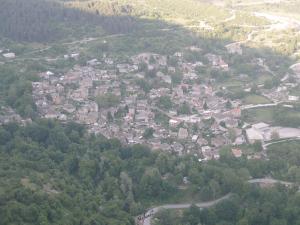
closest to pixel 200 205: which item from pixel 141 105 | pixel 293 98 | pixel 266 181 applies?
pixel 266 181

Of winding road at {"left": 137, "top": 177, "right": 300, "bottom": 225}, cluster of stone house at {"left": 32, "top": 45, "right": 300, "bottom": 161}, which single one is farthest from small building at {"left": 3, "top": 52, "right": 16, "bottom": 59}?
winding road at {"left": 137, "top": 177, "right": 300, "bottom": 225}

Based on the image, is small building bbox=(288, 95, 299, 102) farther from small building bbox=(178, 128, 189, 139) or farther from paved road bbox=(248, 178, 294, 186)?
paved road bbox=(248, 178, 294, 186)

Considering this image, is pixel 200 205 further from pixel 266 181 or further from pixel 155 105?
pixel 155 105

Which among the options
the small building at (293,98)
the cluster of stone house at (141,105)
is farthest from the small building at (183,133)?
the small building at (293,98)

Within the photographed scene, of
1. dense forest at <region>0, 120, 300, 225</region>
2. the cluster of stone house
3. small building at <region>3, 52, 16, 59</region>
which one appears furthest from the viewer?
small building at <region>3, 52, 16, 59</region>

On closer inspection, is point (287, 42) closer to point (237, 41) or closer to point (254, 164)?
point (237, 41)

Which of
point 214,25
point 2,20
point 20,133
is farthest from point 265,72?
point 2,20
